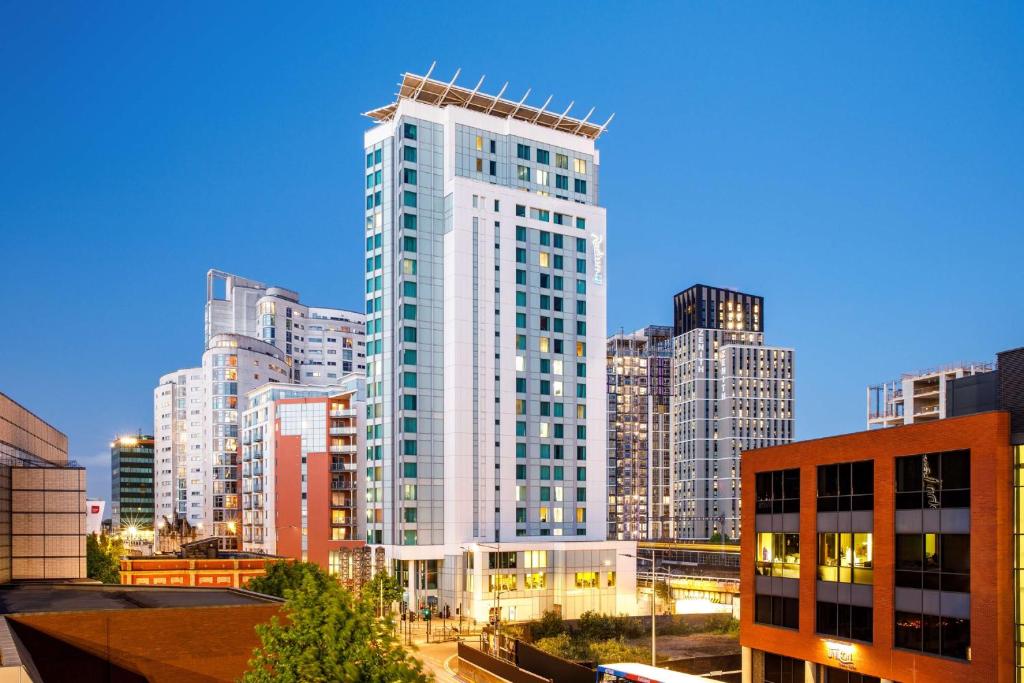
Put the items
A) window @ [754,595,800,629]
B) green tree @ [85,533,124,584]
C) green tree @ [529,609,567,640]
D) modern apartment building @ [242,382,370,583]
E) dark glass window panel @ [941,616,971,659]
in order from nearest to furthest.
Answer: dark glass window panel @ [941,616,971,659]
window @ [754,595,800,629]
green tree @ [529,609,567,640]
green tree @ [85,533,124,584]
modern apartment building @ [242,382,370,583]

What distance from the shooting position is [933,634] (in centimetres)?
4403

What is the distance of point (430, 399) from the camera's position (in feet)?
351

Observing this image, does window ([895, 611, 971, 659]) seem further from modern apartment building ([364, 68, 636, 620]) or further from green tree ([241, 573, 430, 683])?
modern apartment building ([364, 68, 636, 620])

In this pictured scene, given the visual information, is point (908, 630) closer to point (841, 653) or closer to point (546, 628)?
point (841, 653)

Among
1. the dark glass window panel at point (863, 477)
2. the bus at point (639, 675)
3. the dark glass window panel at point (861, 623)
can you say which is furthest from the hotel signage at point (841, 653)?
the bus at point (639, 675)

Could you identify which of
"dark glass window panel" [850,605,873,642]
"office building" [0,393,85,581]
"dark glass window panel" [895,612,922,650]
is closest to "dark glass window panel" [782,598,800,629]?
"dark glass window panel" [850,605,873,642]

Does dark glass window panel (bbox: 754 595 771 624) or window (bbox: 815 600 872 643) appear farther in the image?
dark glass window panel (bbox: 754 595 771 624)

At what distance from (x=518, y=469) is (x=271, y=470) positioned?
56.5 metres

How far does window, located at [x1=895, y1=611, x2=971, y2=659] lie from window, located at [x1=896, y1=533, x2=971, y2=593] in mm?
1535

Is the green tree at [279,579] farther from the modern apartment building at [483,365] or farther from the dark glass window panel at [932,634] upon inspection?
the dark glass window panel at [932,634]

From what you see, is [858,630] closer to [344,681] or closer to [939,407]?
[344,681]

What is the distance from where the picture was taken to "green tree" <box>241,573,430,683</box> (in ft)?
86.6

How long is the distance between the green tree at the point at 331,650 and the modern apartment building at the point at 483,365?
72.9 metres

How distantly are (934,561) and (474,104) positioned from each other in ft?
288
